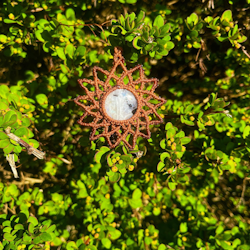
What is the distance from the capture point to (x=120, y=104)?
54.7 inches

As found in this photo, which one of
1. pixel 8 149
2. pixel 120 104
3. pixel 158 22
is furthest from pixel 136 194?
pixel 158 22

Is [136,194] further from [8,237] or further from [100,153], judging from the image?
[8,237]

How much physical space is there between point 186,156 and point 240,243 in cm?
91

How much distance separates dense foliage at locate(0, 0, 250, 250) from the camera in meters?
1.67

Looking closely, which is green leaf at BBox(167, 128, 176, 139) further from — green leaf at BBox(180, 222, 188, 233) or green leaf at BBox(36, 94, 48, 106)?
green leaf at BBox(36, 94, 48, 106)

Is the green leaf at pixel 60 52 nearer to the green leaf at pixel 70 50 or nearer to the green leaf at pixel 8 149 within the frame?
the green leaf at pixel 70 50

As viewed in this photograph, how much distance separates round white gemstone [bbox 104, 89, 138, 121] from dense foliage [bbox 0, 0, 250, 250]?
23 cm

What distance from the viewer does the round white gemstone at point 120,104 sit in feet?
4.57

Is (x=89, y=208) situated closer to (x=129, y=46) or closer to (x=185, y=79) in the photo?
(x=129, y=46)

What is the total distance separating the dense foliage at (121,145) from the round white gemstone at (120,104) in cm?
23

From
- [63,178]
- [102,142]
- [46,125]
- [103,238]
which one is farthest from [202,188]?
[46,125]

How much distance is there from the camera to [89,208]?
207cm

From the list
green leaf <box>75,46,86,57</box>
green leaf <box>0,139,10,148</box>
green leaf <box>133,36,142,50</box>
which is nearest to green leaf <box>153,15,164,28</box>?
green leaf <box>133,36,142,50</box>

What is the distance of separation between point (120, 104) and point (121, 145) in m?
0.29
